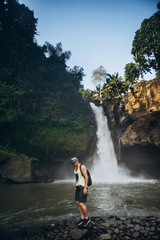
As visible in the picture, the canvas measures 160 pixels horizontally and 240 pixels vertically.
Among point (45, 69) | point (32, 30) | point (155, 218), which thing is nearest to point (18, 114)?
point (45, 69)

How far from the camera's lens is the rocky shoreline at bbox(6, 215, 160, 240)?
113 inches

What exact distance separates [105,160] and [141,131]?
5.79 m

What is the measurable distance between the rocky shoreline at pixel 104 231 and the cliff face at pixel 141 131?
12.1m

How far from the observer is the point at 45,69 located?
2394 cm

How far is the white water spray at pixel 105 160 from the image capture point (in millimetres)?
15984

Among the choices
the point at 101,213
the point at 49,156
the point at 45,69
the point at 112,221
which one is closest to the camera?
the point at 112,221

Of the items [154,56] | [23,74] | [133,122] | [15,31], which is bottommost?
[133,122]

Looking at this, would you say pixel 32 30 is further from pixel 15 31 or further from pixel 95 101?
pixel 95 101

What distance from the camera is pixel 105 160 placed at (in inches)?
678

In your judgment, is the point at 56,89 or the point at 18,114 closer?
the point at 18,114

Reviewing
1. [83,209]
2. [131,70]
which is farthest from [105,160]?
[131,70]

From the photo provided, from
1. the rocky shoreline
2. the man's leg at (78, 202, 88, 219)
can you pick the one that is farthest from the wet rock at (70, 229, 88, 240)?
the man's leg at (78, 202, 88, 219)

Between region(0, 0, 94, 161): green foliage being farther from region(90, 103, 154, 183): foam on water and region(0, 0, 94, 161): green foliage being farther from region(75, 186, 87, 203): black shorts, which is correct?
region(75, 186, 87, 203): black shorts

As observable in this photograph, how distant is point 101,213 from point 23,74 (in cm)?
2132
